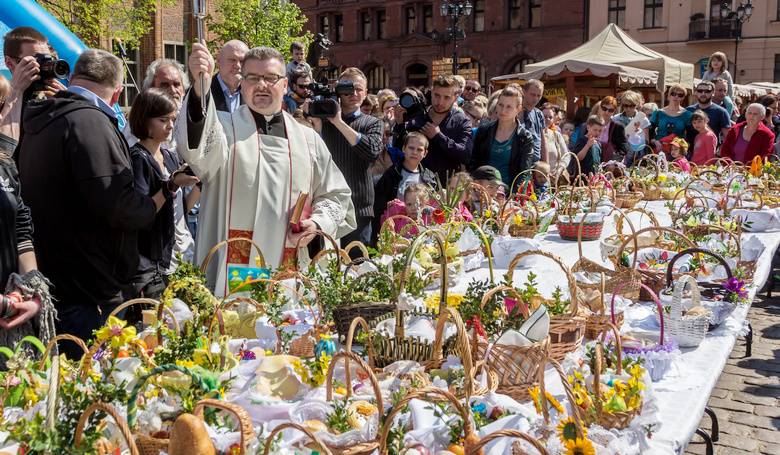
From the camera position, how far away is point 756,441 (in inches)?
139

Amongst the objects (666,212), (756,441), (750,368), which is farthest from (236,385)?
(666,212)

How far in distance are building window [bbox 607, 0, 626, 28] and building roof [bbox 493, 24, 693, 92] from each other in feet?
59.6

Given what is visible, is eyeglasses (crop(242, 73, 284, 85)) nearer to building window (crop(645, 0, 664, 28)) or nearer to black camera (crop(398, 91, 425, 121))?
black camera (crop(398, 91, 425, 121))

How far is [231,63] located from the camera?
4.51 metres

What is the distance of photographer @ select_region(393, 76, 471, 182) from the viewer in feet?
17.7

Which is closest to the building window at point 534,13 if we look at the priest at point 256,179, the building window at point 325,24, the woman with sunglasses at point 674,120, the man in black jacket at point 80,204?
the building window at point 325,24

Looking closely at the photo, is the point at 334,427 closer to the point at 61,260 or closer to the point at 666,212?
the point at 61,260

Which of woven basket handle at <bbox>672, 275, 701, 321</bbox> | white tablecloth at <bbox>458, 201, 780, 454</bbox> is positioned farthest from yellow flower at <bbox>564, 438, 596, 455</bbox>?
woven basket handle at <bbox>672, 275, 701, 321</bbox>

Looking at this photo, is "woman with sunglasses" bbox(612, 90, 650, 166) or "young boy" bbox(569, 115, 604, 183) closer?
"young boy" bbox(569, 115, 604, 183)

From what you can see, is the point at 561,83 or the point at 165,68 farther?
the point at 561,83

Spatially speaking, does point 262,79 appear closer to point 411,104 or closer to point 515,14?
point 411,104

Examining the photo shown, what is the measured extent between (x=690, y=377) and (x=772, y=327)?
3540 mm

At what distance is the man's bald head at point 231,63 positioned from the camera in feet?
14.8

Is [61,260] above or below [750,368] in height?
above
